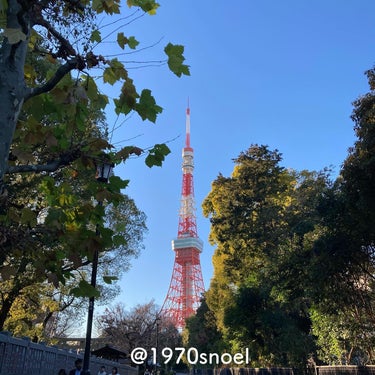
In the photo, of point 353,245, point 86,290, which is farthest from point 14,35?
point 353,245

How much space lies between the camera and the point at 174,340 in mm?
53438

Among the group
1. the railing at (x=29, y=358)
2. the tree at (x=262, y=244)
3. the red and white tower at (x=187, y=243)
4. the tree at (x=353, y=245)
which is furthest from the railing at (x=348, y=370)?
the red and white tower at (x=187, y=243)

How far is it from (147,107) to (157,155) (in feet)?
1.27

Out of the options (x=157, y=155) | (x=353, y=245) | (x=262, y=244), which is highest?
(x=262, y=244)

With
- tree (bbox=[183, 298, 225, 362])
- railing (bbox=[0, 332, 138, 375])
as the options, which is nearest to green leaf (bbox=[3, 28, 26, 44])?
railing (bbox=[0, 332, 138, 375])

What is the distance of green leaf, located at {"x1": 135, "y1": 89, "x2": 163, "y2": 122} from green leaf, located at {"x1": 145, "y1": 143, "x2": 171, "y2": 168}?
0.22 m

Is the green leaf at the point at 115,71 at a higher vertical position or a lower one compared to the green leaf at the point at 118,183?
higher

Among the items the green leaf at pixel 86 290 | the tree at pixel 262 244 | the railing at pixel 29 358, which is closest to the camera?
the green leaf at pixel 86 290

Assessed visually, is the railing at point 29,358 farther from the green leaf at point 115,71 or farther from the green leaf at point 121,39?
the green leaf at point 121,39

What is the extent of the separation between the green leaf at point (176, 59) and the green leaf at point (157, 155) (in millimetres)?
576

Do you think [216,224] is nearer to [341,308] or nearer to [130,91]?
[341,308]

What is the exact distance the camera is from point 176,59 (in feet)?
9.73

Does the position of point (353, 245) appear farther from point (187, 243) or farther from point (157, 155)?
point (187, 243)

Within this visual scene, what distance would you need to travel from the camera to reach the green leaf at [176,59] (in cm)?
295
